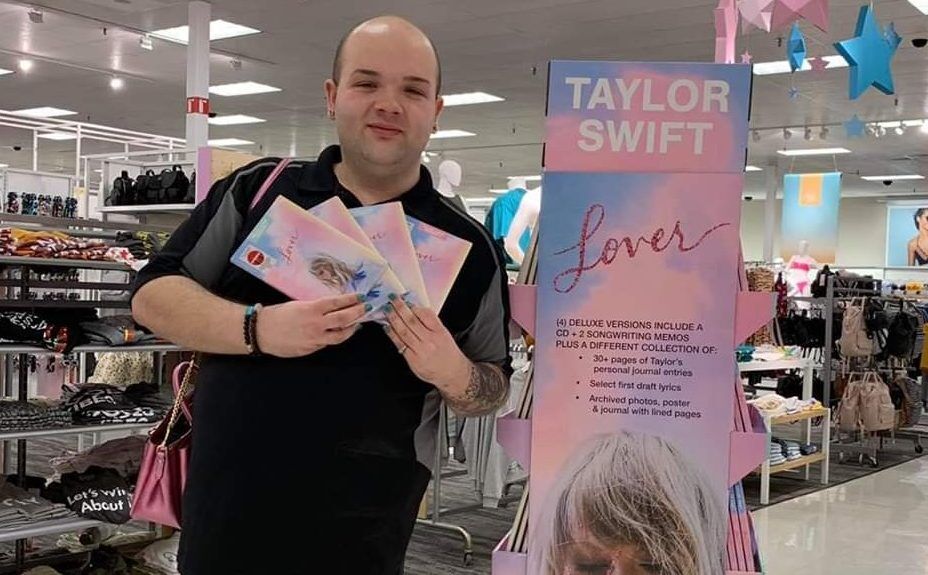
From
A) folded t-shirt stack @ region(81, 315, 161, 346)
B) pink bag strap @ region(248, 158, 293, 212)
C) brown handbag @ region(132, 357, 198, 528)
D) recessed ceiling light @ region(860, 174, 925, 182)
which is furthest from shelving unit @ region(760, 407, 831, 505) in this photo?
recessed ceiling light @ region(860, 174, 925, 182)

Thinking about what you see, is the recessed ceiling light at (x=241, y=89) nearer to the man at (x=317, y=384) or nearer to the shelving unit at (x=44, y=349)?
the shelving unit at (x=44, y=349)

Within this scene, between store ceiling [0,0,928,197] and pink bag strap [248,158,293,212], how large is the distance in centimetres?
688

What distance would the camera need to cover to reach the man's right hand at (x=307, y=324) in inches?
54.2

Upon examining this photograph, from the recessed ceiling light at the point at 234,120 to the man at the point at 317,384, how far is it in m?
13.2

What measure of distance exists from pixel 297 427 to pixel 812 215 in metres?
12.4

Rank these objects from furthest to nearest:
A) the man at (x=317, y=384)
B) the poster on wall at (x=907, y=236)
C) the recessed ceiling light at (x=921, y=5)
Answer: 1. the poster on wall at (x=907, y=236)
2. the recessed ceiling light at (x=921, y=5)
3. the man at (x=317, y=384)

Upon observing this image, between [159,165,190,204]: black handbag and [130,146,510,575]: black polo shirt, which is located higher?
[159,165,190,204]: black handbag

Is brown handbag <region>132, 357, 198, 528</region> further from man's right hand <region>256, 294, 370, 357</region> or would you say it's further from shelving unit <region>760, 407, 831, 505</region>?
shelving unit <region>760, 407, 831, 505</region>

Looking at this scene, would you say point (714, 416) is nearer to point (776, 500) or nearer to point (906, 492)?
point (776, 500)

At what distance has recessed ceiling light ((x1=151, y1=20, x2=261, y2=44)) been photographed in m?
9.14

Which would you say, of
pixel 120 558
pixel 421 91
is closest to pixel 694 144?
pixel 421 91

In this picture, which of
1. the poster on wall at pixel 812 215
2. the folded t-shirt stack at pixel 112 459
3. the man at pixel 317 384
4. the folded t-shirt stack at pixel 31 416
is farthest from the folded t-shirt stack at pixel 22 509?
the poster on wall at pixel 812 215

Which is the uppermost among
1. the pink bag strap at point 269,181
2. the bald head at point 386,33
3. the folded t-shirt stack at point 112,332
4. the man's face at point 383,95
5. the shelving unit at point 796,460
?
the bald head at point 386,33

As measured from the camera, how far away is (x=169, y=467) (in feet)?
6.61
